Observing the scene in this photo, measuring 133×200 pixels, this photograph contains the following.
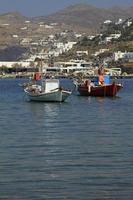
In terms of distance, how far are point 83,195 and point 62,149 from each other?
7.19m

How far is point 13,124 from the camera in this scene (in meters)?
→ 34.0

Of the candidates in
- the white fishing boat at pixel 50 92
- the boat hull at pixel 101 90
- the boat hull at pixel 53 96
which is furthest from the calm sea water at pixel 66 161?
the boat hull at pixel 101 90

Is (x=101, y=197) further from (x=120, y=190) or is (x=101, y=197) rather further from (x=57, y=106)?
(x=57, y=106)

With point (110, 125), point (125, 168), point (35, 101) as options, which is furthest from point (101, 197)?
point (35, 101)

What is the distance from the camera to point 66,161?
65.4 ft

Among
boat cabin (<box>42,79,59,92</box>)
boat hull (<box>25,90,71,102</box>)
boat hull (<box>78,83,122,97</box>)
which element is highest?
boat cabin (<box>42,79,59,92</box>)

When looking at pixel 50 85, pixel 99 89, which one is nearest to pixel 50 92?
pixel 50 85

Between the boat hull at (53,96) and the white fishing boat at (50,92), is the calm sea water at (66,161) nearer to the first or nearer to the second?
the white fishing boat at (50,92)

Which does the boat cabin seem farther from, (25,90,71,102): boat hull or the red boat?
the red boat

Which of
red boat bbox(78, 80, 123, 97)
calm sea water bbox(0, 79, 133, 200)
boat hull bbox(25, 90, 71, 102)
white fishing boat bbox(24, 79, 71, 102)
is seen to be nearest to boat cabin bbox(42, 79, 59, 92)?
white fishing boat bbox(24, 79, 71, 102)

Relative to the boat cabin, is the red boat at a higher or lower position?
lower

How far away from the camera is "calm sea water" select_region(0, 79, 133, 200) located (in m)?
15.9

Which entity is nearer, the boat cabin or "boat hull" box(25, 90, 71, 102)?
the boat cabin

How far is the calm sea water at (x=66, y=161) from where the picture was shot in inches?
626
